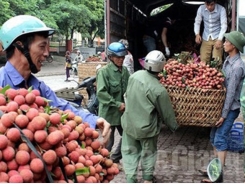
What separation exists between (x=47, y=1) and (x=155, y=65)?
2726 centimetres

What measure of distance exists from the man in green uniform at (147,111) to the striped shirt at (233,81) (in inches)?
30.1

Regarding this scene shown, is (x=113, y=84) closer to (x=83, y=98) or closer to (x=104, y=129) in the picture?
(x=83, y=98)

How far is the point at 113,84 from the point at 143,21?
24.5 ft

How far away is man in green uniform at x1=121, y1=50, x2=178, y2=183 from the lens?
491cm

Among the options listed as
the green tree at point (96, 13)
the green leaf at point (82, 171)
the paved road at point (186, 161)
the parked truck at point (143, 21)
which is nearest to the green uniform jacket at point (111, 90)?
the paved road at point (186, 161)

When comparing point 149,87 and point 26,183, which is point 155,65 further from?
point 26,183

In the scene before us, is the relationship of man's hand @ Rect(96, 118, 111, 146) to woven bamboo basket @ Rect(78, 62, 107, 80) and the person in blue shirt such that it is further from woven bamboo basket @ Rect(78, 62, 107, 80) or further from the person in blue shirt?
woven bamboo basket @ Rect(78, 62, 107, 80)

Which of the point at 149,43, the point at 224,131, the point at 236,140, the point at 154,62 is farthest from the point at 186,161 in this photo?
the point at 149,43

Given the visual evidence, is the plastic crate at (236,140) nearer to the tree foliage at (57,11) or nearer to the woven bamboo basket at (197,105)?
the woven bamboo basket at (197,105)

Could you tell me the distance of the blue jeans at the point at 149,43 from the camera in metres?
10.9

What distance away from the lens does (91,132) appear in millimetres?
2312

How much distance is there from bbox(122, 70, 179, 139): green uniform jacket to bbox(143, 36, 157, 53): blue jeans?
19.3ft

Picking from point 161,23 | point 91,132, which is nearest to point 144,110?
point 91,132

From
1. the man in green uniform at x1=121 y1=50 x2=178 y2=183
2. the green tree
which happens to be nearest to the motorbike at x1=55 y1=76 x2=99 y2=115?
the man in green uniform at x1=121 y1=50 x2=178 y2=183
